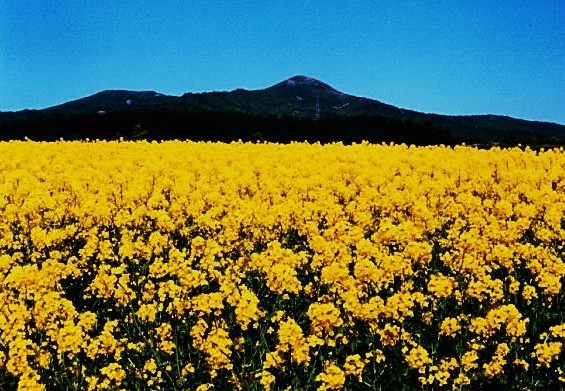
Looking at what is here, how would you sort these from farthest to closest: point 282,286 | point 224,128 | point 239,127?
point 224,128
point 239,127
point 282,286

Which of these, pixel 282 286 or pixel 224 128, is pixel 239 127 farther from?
pixel 282 286

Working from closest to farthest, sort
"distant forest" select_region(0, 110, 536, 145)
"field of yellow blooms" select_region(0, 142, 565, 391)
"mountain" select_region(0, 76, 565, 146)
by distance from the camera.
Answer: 1. "field of yellow blooms" select_region(0, 142, 565, 391)
2. "mountain" select_region(0, 76, 565, 146)
3. "distant forest" select_region(0, 110, 536, 145)

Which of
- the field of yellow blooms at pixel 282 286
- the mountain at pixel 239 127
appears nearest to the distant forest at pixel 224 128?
the mountain at pixel 239 127

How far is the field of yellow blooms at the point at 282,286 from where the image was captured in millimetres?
5535

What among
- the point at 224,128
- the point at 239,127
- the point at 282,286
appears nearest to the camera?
the point at 282,286

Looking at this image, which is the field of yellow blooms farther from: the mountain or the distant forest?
the distant forest

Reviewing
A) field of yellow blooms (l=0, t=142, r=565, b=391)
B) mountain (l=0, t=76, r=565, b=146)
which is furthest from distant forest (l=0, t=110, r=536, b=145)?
field of yellow blooms (l=0, t=142, r=565, b=391)

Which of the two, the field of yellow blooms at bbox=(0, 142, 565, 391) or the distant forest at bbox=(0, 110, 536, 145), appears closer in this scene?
the field of yellow blooms at bbox=(0, 142, 565, 391)

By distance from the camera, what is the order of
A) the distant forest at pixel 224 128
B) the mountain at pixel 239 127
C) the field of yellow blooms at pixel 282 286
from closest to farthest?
Result: the field of yellow blooms at pixel 282 286, the mountain at pixel 239 127, the distant forest at pixel 224 128

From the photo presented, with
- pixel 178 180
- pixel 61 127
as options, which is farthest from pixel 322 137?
pixel 178 180

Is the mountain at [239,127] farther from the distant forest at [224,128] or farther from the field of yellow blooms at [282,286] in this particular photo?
the field of yellow blooms at [282,286]

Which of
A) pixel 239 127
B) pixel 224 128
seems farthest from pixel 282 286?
pixel 224 128

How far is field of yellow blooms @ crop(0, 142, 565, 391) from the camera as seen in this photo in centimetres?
554

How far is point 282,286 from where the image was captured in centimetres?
604
